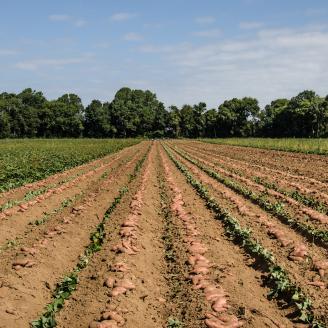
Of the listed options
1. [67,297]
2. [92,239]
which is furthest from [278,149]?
[67,297]

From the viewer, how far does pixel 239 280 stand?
6574mm

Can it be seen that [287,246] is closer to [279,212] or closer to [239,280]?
[239,280]

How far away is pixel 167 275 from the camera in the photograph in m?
6.95

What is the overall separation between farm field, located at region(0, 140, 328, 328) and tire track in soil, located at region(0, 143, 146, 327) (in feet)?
0.06

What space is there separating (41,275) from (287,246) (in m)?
4.63

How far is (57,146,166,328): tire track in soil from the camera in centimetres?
537

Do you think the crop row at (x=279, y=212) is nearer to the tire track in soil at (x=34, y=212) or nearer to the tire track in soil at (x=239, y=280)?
the tire track in soil at (x=239, y=280)

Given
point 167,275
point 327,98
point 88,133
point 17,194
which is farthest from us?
point 88,133

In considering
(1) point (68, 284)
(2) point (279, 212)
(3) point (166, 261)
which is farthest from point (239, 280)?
(2) point (279, 212)

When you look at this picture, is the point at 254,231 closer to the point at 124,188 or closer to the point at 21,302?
the point at 21,302

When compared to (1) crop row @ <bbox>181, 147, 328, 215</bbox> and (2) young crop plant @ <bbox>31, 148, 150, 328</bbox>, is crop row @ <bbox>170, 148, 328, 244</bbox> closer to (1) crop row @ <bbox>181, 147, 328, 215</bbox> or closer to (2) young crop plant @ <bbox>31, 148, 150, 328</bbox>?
(1) crop row @ <bbox>181, 147, 328, 215</bbox>

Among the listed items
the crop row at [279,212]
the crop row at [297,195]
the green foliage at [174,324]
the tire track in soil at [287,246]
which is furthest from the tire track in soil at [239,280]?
the crop row at [297,195]

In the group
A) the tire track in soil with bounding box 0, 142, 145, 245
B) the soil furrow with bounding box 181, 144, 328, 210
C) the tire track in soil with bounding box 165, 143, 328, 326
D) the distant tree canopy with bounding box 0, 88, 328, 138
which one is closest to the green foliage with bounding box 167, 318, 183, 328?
the tire track in soil with bounding box 165, 143, 328, 326

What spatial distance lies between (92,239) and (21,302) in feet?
10.3
